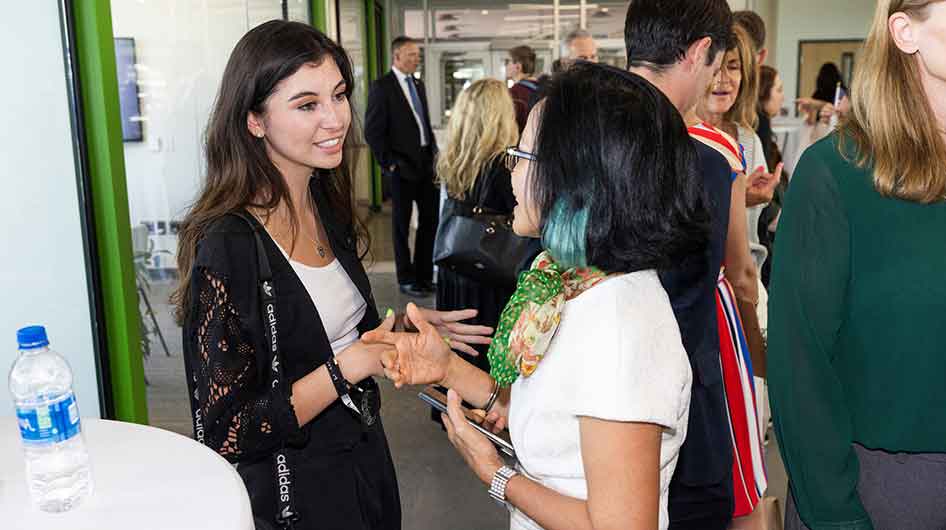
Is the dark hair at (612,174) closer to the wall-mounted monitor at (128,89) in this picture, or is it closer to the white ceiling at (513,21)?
the wall-mounted monitor at (128,89)

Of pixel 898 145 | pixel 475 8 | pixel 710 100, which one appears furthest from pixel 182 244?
pixel 475 8

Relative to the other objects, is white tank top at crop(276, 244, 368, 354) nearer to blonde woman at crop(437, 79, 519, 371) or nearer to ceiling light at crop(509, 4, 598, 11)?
blonde woman at crop(437, 79, 519, 371)

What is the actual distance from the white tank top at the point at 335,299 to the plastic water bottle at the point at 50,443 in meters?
0.51

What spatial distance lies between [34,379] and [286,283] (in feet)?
1.54

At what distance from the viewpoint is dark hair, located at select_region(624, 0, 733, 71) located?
194 centimetres

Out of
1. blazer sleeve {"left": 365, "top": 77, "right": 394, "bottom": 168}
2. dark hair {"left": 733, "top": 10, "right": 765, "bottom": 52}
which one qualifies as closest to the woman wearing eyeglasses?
dark hair {"left": 733, "top": 10, "right": 765, "bottom": 52}

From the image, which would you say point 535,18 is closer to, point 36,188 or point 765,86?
point 765,86

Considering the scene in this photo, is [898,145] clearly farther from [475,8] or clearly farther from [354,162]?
[475,8]

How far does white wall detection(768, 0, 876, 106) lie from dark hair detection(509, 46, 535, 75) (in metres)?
5.61

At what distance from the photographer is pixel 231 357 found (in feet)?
4.77

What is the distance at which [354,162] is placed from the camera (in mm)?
2191

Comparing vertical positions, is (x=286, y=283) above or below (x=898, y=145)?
below

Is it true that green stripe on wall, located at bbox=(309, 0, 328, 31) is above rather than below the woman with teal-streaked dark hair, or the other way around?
above

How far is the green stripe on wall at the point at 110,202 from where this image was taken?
2.66 metres
